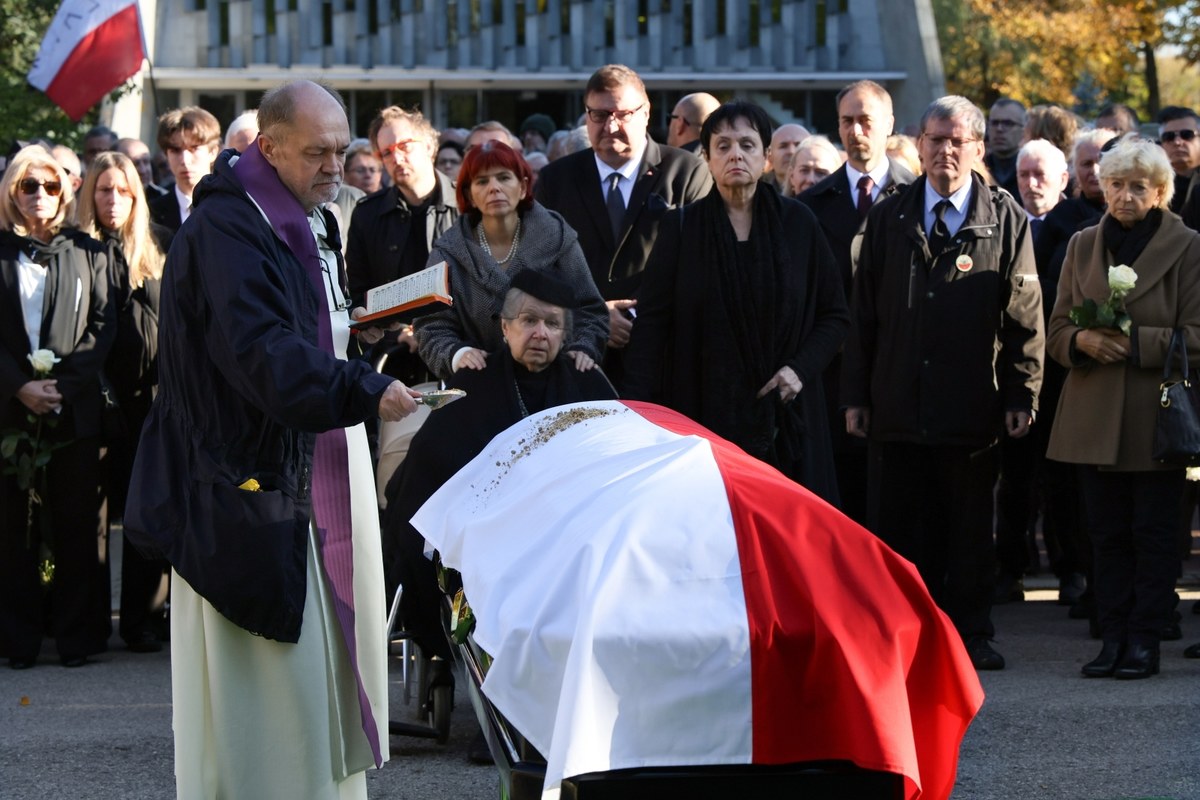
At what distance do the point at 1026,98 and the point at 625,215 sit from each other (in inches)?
1150

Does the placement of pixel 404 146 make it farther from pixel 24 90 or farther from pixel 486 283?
pixel 24 90

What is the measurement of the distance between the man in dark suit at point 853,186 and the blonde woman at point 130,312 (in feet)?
10.7

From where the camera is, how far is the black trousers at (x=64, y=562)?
7.96 m

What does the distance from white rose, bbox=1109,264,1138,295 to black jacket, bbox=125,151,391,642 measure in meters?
3.79

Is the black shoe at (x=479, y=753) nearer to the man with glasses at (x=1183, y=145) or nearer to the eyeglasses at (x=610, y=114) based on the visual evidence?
the eyeglasses at (x=610, y=114)

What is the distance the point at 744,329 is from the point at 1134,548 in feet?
6.63

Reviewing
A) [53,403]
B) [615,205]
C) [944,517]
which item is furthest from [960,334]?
[53,403]

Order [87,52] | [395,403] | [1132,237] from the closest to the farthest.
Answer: [395,403] < [1132,237] < [87,52]

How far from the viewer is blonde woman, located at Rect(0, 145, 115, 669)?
26.0ft

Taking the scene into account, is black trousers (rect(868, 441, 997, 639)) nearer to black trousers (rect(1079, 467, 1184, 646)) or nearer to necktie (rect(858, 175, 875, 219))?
black trousers (rect(1079, 467, 1184, 646))

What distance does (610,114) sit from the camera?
785 cm

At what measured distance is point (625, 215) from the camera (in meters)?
7.89

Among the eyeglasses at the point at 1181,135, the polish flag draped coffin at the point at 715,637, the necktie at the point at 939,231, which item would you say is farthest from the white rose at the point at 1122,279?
the polish flag draped coffin at the point at 715,637

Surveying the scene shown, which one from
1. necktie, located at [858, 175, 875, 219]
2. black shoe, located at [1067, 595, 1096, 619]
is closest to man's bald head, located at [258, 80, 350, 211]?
necktie, located at [858, 175, 875, 219]
